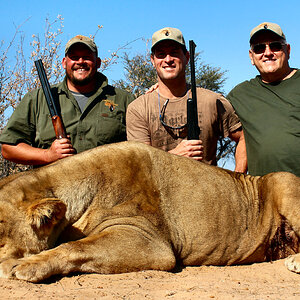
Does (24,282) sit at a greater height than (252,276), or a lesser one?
greater

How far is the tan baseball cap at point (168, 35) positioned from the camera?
19.9 feet

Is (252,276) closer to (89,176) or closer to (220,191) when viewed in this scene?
(220,191)

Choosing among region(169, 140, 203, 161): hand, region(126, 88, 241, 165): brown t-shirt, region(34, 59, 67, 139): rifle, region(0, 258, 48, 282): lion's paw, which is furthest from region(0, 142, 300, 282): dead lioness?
region(34, 59, 67, 139): rifle

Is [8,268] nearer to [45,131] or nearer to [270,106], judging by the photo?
[45,131]

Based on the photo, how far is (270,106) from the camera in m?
5.94

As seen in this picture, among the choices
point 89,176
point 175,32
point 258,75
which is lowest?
point 89,176

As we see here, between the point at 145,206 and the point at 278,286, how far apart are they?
52.2 inches

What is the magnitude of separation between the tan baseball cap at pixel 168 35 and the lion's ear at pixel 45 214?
3196mm

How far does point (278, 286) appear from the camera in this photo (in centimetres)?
370

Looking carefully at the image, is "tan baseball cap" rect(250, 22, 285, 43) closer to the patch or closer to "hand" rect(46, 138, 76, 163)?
the patch

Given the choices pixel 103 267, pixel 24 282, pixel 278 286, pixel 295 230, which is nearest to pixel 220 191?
pixel 295 230

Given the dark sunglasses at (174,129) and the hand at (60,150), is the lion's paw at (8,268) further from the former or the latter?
the dark sunglasses at (174,129)

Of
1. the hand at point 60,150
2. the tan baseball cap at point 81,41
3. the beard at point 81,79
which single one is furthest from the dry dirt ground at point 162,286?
the tan baseball cap at point 81,41

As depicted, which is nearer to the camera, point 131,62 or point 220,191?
point 220,191
